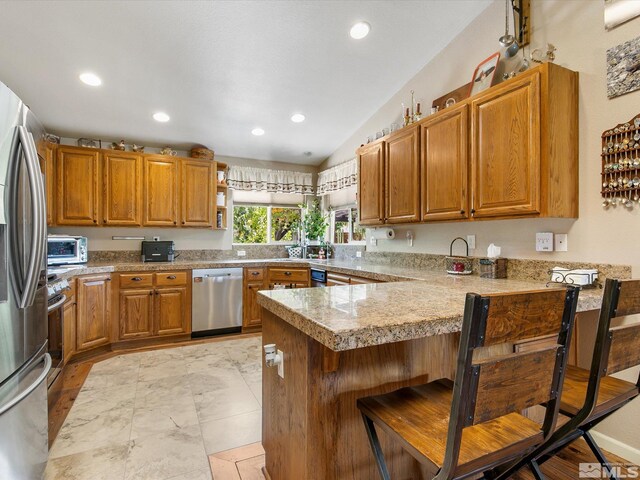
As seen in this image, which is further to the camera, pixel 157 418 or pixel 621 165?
pixel 157 418

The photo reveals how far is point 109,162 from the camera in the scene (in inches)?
149

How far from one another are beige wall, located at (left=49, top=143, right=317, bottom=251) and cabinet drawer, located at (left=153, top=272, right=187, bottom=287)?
2.43 ft

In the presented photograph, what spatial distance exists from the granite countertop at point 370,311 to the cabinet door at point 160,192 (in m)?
3.06

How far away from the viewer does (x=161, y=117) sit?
368 centimetres

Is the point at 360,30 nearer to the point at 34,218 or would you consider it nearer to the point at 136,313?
the point at 34,218

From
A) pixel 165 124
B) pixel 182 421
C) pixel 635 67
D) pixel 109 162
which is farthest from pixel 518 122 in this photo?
pixel 109 162

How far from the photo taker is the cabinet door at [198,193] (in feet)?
13.6

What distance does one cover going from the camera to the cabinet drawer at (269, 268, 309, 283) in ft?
13.7

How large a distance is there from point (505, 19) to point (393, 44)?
0.87m

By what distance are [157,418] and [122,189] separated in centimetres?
271

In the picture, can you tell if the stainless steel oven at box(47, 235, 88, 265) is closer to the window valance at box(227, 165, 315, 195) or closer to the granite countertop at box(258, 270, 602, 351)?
the window valance at box(227, 165, 315, 195)

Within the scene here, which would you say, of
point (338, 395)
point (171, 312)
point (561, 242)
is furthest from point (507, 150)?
point (171, 312)

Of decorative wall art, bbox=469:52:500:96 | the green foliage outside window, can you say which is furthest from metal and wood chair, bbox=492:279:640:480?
Answer: the green foliage outside window

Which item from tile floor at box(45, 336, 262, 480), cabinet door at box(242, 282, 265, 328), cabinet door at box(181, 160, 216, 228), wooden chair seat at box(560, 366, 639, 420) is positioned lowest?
tile floor at box(45, 336, 262, 480)
